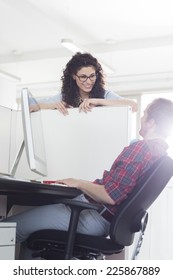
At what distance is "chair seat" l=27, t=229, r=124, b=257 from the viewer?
1.75 metres

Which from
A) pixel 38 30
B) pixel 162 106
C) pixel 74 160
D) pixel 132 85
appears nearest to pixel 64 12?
pixel 38 30

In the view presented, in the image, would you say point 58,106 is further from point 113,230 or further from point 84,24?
point 84,24

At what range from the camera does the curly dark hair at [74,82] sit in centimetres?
269

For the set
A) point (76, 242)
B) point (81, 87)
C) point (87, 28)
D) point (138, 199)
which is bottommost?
point (76, 242)

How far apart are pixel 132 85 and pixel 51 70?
1.34m

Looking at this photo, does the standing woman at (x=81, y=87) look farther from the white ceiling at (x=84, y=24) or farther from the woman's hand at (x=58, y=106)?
the white ceiling at (x=84, y=24)

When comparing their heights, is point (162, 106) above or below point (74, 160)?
above

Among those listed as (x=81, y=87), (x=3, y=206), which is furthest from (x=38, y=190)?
(x=81, y=87)

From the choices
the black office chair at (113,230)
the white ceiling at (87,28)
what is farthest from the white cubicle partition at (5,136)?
the white ceiling at (87,28)

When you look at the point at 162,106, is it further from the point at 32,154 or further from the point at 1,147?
the point at 1,147

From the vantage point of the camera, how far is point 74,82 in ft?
9.05

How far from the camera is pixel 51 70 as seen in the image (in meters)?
6.95

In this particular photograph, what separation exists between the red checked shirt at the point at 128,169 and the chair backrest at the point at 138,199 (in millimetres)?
26

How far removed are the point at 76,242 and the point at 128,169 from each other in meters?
0.36
